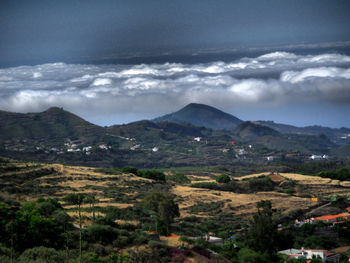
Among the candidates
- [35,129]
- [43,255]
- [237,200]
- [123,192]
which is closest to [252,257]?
→ [43,255]

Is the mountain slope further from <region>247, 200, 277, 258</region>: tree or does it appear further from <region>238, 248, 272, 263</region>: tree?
<region>238, 248, 272, 263</region>: tree

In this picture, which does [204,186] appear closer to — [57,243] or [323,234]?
[323,234]

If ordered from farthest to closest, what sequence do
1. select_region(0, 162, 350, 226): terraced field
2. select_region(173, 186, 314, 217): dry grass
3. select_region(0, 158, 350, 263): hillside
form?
select_region(173, 186, 314, 217): dry grass, select_region(0, 162, 350, 226): terraced field, select_region(0, 158, 350, 263): hillside

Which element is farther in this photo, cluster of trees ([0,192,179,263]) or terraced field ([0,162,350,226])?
terraced field ([0,162,350,226])

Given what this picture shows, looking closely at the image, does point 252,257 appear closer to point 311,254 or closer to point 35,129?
point 311,254

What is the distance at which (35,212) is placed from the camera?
26094mm

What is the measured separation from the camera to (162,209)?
3588 centimetres

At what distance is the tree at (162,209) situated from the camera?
31300 mm

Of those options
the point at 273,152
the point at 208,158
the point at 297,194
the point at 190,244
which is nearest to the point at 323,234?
the point at 190,244

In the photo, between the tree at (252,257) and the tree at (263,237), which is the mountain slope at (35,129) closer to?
the tree at (263,237)

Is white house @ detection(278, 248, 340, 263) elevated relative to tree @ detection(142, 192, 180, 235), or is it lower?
lower

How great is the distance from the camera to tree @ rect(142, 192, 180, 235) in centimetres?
3130

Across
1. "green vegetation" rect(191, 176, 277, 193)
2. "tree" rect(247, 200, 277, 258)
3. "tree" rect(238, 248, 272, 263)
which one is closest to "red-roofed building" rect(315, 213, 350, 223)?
"tree" rect(247, 200, 277, 258)

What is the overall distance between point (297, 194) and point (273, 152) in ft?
400
